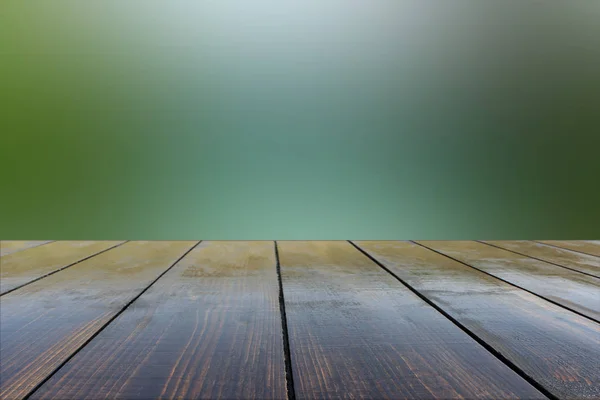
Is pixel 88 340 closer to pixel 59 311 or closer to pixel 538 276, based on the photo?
pixel 59 311

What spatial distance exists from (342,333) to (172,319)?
285 millimetres

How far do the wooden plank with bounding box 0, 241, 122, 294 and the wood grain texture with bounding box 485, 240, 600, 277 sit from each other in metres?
1.45

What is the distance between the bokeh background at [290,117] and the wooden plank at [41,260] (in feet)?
0.69

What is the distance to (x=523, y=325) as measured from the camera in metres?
0.65

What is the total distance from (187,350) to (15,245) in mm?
1359

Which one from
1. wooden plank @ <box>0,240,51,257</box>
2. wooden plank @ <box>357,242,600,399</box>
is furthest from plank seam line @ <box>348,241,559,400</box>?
wooden plank @ <box>0,240,51,257</box>

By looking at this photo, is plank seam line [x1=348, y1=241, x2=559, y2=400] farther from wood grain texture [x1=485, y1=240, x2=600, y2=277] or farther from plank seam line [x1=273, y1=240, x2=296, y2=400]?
wood grain texture [x1=485, y1=240, x2=600, y2=277]

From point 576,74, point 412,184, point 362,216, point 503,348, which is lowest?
point 503,348

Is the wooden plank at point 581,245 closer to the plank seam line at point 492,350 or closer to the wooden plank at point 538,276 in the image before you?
the wooden plank at point 538,276

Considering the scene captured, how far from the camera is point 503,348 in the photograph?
56cm

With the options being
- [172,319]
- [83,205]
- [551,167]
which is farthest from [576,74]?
[83,205]

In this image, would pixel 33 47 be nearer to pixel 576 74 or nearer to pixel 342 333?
pixel 342 333

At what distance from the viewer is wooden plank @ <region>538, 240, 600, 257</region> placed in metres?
1.46

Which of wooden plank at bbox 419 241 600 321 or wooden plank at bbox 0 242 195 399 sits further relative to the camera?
wooden plank at bbox 419 241 600 321
